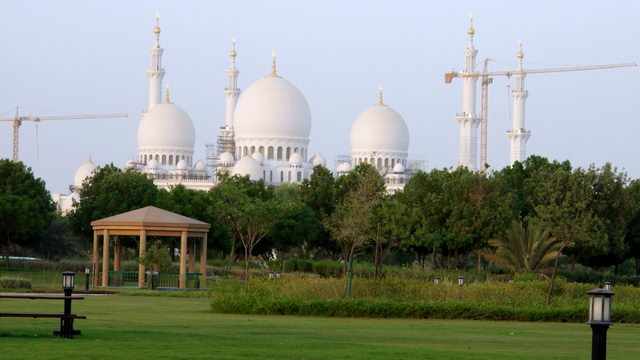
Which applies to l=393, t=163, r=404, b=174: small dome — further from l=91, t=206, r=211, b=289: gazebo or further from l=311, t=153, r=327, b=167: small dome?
l=91, t=206, r=211, b=289: gazebo

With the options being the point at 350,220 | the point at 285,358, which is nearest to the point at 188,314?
the point at 285,358

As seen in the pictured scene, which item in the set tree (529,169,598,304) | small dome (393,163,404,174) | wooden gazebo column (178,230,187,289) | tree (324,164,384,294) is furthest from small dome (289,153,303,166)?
wooden gazebo column (178,230,187,289)

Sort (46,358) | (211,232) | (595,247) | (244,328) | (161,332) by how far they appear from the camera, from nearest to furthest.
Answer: (46,358) < (161,332) < (244,328) < (595,247) < (211,232)

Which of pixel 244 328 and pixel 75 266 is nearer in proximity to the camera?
pixel 244 328

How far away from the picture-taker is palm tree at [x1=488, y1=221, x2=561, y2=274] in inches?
1770

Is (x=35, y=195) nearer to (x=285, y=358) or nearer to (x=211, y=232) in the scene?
(x=211, y=232)

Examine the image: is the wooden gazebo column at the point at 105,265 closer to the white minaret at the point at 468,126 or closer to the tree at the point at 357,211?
the tree at the point at 357,211

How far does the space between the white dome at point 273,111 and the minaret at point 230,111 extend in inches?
455

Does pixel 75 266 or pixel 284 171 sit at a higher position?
pixel 284 171

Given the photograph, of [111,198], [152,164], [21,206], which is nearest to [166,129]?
[152,164]

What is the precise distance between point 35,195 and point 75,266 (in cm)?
969

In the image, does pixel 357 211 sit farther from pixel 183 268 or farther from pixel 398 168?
pixel 398 168

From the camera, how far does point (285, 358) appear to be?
49.5 feet

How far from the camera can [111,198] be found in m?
62.1
